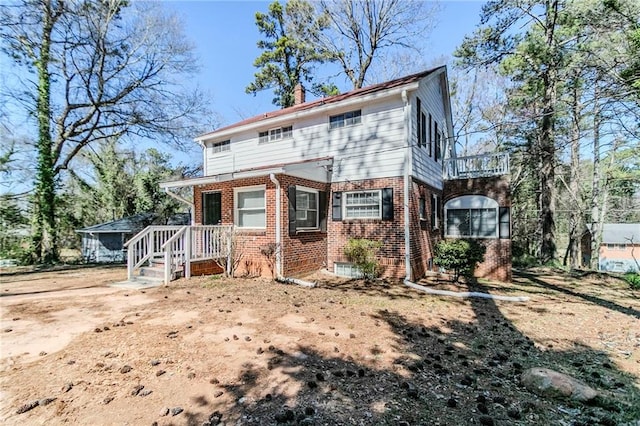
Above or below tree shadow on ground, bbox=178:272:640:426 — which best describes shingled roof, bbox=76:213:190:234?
above

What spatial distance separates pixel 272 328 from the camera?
470 centimetres

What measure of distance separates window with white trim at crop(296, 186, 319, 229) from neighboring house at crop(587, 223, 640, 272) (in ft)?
108

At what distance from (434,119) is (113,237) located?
1889cm

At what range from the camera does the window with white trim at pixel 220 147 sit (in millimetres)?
13230

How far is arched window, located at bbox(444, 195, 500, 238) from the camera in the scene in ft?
35.8

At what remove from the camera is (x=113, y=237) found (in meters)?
18.5

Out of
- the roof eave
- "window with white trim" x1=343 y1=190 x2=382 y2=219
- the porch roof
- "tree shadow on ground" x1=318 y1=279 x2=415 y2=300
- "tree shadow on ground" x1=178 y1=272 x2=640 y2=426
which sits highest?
the roof eave

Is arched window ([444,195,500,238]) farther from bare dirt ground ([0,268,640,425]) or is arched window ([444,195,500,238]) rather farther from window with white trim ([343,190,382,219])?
bare dirt ground ([0,268,640,425])

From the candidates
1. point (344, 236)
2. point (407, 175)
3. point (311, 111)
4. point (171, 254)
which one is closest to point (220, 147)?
point (311, 111)

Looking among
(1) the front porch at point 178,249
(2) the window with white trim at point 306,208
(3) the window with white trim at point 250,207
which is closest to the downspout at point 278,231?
(3) the window with white trim at point 250,207

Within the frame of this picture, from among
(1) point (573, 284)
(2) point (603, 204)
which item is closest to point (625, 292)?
(1) point (573, 284)

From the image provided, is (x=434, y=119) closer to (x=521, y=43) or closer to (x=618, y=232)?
(x=521, y=43)

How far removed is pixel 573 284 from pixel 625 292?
1.31 m

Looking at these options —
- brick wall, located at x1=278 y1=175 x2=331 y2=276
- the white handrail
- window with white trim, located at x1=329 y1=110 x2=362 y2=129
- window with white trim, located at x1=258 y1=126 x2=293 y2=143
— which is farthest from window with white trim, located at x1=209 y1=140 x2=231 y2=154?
the white handrail
